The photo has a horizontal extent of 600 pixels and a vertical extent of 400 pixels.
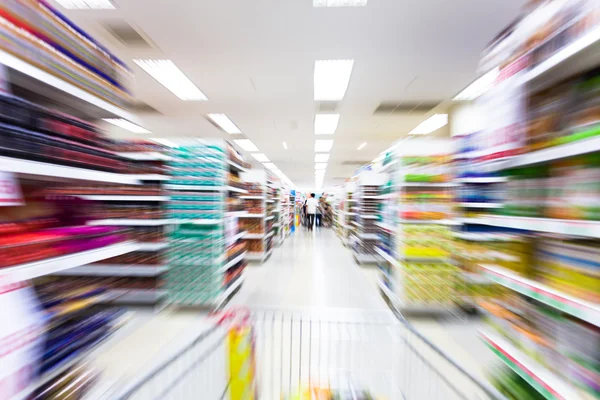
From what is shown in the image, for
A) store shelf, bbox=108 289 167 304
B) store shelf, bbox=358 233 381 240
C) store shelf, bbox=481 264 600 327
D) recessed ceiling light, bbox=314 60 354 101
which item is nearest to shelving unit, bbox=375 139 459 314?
recessed ceiling light, bbox=314 60 354 101

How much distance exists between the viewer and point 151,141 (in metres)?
3.42

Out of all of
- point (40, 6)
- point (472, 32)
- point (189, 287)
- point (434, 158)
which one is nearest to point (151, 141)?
point (189, 287)

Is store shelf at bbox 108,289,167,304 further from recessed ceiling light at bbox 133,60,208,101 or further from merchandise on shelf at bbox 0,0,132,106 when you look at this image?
recessed ceiling light at bbox 133,60,208,101

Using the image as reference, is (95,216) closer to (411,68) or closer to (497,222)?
(497,222)

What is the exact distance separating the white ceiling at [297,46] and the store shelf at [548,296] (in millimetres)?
2848

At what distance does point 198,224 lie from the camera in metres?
3.27

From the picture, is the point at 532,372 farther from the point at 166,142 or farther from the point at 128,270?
the point at 166,142

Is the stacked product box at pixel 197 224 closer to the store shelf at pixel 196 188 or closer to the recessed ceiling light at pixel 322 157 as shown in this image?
the store shelf at pixel 196 188

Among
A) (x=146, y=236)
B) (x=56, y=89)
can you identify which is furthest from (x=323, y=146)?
(x=56, y=89)

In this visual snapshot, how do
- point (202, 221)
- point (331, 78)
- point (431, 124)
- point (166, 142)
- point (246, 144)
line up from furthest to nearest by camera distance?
point (246, 144), point (431, 124), point (331, 78), point (166, 142), point (202, 221)

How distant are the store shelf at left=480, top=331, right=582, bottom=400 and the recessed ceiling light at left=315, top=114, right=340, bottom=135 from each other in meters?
5.53

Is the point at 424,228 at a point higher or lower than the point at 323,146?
lower

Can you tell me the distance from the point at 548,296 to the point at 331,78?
13.9ft

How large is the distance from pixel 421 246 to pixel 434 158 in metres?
1.08
